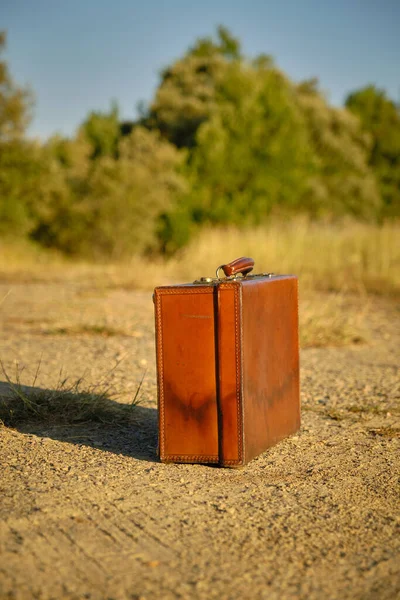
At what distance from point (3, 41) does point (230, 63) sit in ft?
32.8

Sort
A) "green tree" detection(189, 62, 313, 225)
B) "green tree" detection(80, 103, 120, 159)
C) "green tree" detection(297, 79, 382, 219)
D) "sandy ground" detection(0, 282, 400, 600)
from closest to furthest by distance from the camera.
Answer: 1. "sandy ground" detection(0, 282, 400, 600)
2. "green tree" detection(189, 62, 313, 225)
3. "green tree" detection(80, 103, 120, 159)
4. "green tree" detection(297, 79, 382, 219)

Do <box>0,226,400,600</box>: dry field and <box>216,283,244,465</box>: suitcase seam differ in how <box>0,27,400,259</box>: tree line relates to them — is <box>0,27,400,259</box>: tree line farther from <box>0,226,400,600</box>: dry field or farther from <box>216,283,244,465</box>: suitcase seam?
<box>216,283,244,465</box>: suitcase seam

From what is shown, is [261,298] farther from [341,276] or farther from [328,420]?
[341,276]

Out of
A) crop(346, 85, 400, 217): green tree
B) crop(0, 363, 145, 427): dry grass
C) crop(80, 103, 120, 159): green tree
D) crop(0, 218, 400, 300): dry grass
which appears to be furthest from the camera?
crop(346, 85, 400, 217): green tree

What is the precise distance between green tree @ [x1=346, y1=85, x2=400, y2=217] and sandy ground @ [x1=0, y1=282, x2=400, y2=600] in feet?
103

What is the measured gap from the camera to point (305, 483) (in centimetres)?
313

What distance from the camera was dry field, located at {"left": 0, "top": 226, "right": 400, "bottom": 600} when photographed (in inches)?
87.8

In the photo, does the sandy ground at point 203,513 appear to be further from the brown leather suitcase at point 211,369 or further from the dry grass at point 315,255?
the dry grass at point 315,255

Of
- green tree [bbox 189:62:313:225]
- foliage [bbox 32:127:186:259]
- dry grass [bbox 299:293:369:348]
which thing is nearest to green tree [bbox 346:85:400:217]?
green tree [bbox 189:62:313:225]

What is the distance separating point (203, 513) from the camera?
9.05ft

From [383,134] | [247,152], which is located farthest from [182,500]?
[383,134]

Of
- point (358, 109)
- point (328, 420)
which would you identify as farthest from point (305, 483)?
point (358, 109)

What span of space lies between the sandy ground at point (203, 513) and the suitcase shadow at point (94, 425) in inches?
0.7

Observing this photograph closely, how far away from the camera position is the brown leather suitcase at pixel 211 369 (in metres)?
3.22
